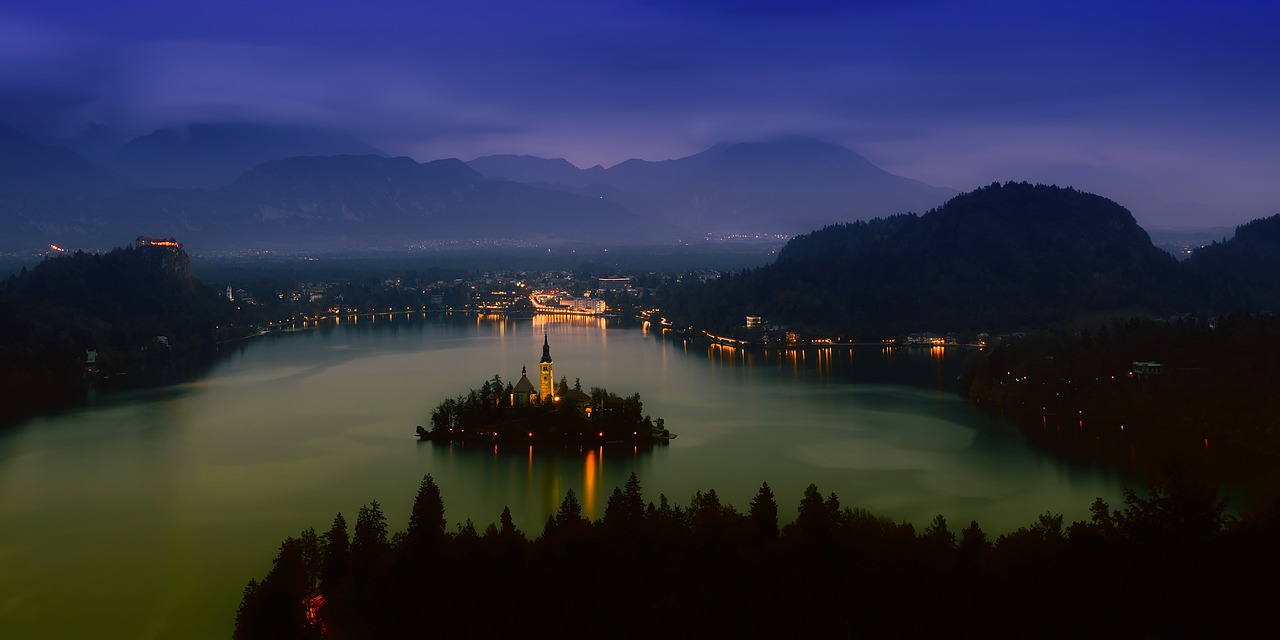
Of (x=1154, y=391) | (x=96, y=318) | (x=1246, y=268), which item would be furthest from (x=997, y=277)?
(x=96, y=318)

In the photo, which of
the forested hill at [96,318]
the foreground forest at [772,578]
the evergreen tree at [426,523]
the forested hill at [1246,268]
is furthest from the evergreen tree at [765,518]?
the forested hill at [1246,268]

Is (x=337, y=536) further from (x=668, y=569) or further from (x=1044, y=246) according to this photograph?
(x=1044, y=246)

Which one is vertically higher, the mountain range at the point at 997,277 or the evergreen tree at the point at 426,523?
the mountain range at the point at 997,277

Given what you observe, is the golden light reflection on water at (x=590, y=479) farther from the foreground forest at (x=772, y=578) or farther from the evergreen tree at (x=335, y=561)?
the evergreen tree at (x=335, y=561)

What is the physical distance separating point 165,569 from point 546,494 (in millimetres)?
2941

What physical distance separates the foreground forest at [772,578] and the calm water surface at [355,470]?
3.06 ft

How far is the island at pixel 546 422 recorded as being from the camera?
38.4 feet

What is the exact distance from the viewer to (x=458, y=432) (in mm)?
11812

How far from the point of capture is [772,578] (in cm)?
683

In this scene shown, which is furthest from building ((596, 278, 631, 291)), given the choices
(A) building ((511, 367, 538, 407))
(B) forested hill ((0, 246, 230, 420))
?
(A) building ((511, 367, 538, 407))

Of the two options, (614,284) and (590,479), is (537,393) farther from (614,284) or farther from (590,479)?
(614,284)

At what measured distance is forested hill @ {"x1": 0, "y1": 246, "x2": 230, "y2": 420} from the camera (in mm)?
16438

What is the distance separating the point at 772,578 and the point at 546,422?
17.6 ft

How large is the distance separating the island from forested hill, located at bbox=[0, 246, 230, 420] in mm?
5915
